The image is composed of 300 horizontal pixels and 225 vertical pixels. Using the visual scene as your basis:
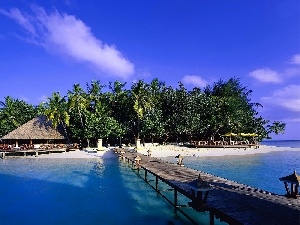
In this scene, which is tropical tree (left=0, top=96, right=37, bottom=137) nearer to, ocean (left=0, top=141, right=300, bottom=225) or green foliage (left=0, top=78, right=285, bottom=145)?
green foliage (left=0, top=78, right=285, bottom=145)

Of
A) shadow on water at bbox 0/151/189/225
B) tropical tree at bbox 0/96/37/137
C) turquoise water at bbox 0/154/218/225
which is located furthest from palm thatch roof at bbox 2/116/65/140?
turquoise water at bbox 0/154/218/225

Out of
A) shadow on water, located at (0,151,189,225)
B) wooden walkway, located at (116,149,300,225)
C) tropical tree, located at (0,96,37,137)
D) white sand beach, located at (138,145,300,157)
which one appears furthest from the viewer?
tropical tree, located at (0,96,37,137)

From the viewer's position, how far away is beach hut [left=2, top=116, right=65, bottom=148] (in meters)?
43.2

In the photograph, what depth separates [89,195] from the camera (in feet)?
58.1

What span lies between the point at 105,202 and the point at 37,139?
32170 mm

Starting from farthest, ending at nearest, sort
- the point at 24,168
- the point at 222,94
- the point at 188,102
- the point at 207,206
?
1. the point at 222,94
2. the point at 188,102
3. the point at 24,168
4. the point at 207,206

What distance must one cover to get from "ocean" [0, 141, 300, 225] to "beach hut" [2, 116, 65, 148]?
597 inches

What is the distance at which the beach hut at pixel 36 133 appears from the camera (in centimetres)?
4316

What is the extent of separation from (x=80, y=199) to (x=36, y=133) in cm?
3045

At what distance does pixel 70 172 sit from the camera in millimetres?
26453

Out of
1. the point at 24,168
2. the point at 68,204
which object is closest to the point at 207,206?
the point at 68,204

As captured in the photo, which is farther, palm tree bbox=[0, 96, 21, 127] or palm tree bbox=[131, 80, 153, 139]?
palm tree bbox=[0, 96, 21, 127]

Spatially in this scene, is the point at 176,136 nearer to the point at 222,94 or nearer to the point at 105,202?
the point at 222,94

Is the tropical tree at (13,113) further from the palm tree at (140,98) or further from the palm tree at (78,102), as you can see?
the palm tree at (140,98)
